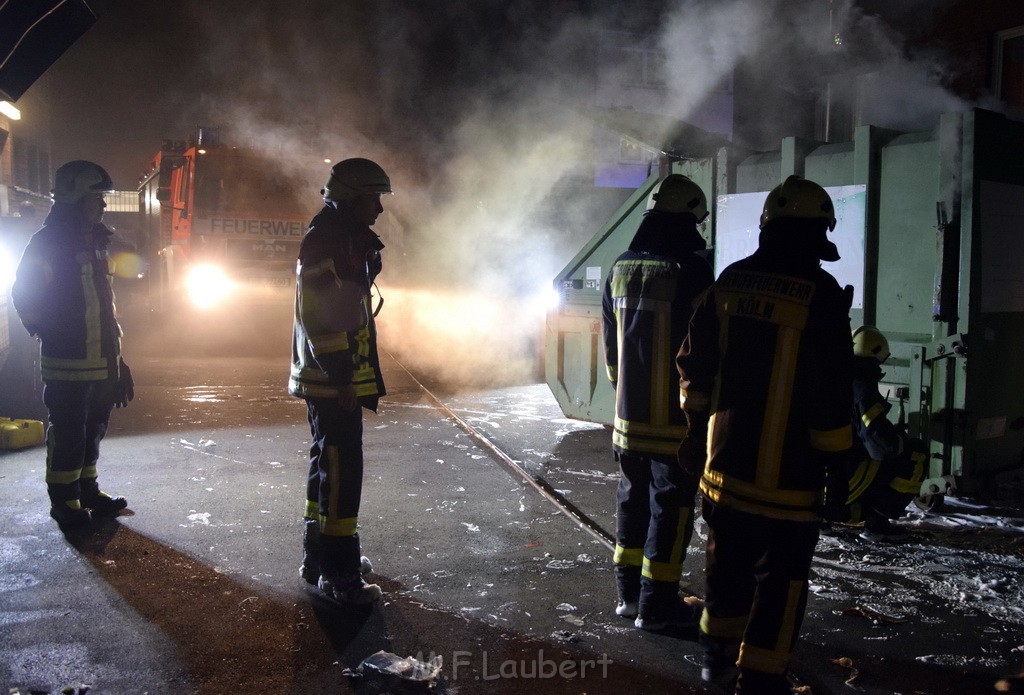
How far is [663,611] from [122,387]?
329 centimetres

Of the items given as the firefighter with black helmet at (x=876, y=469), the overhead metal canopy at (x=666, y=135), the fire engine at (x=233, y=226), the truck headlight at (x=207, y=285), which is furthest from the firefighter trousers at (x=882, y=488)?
the truck headlight at (x=207, y=285)

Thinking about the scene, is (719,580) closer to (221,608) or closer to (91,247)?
(221,608)

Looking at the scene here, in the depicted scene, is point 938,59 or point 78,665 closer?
point 78,665

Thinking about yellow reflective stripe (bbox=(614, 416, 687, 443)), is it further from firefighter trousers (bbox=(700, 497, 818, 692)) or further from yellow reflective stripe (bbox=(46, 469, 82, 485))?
yellow reflective stripe (bbox=(46, 469, 82, 485))

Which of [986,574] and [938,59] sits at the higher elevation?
[938,59]

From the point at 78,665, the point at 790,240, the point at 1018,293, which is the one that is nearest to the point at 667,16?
the point at 1018,293

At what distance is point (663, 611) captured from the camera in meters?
3.19

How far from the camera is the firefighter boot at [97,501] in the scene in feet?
15.0

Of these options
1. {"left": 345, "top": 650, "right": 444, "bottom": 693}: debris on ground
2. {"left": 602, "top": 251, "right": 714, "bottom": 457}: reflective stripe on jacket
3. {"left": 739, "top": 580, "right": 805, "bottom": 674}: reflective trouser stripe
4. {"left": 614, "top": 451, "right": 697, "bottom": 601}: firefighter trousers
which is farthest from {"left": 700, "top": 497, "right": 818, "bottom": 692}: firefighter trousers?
{"left": 345, "top": 650, "right": 444, "bottom": 693}: debris on ground

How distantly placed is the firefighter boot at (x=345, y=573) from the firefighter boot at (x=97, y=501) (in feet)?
→ 6.08

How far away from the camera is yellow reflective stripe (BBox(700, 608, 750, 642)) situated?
2633 mm

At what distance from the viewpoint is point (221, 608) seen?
3371 mm

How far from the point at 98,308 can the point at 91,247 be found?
13.2 inches

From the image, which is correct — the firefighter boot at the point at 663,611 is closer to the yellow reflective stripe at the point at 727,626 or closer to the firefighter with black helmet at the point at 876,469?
the yellow reflective stripe at the point at 727,626
